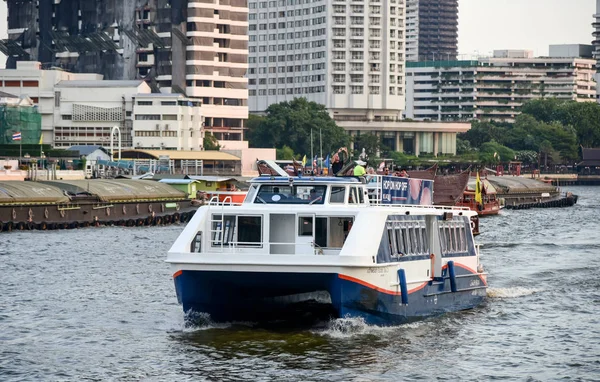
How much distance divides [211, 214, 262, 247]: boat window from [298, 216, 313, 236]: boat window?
111 centimetres

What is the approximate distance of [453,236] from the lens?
39750 mm

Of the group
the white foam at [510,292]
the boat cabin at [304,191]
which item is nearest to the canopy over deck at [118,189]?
the white foam at [510,292]

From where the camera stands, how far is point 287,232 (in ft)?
112

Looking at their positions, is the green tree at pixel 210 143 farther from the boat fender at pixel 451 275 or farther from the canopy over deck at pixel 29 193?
the boat fender at pixel 451 275

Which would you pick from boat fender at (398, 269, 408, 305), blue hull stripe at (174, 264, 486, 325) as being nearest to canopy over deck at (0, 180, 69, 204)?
blue hull stripe at (174, 264, 486, 325)

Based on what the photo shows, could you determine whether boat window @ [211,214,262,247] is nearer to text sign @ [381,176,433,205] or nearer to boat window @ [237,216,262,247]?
boat window @ [237,216,262,247]

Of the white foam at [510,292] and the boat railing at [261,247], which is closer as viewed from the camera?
the boat railing at [261,247]

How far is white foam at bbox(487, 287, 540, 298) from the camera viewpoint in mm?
45594

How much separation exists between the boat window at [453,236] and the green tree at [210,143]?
14479cm

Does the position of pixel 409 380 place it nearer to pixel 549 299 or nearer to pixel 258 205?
pixel 258 205

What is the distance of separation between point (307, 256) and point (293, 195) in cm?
341

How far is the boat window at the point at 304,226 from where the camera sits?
34000mm

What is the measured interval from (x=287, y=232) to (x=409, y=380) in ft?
22.2

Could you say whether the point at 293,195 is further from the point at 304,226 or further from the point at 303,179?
the point at 304,226
